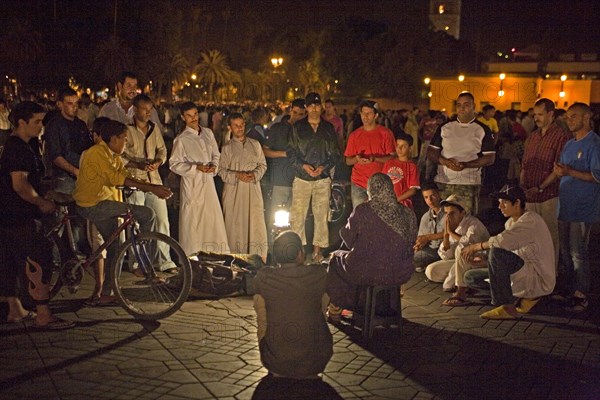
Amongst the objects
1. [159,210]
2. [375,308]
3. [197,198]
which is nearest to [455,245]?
[375,308]

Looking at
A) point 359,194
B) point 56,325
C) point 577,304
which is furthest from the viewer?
point 359,194

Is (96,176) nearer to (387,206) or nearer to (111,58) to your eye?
(387,206)

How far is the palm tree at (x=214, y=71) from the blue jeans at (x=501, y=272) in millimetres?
69898

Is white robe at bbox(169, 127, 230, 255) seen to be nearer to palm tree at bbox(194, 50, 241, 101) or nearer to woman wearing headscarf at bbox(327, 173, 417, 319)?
woman wearing headscarf at bbox(327, 173, 417, 319)

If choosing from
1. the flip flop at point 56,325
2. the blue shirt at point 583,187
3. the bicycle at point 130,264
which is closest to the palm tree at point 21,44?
the bicycle at point 130,264

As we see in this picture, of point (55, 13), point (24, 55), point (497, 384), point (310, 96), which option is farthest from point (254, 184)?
point (24, 55)

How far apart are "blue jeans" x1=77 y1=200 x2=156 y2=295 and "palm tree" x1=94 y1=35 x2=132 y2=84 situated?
3052 cm

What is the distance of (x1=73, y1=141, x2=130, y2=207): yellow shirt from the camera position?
24.3 ft

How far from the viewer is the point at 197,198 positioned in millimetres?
9172

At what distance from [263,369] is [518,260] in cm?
306

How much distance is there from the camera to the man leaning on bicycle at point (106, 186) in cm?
741

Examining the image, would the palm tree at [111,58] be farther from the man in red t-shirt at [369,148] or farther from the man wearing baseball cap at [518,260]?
the man wearing baseball cap at [518,260]

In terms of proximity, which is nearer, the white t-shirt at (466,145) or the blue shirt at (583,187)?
the blue shirt at (583,187)

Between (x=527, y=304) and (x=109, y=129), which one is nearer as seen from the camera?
(x=109, y=129)
